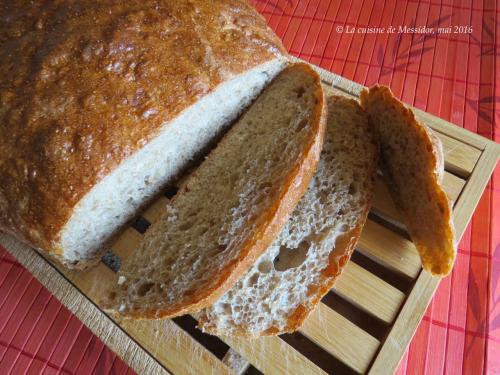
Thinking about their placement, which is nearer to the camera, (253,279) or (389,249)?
(253,279)

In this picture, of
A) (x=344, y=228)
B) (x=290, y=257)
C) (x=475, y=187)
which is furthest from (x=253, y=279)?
(x=475, y=187)

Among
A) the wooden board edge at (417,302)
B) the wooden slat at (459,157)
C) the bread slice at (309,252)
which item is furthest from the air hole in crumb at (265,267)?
the wooden slat at (459,157)

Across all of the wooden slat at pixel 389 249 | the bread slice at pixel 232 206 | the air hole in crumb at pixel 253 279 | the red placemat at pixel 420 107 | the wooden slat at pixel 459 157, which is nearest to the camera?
the bread slice at pixel 232 206

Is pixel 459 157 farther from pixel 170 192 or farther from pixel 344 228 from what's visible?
pixel 170 192

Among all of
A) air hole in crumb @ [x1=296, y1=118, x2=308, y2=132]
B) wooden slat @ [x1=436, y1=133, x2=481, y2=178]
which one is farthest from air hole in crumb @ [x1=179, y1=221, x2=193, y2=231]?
wooden slat @ [x1=436, y1=133, x2=481, y2=178]

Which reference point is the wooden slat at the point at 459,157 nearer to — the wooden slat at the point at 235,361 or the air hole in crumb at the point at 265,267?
the air hole in crumb at the point at 265,267

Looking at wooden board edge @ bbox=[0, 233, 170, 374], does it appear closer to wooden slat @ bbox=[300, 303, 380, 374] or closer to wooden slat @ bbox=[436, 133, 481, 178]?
wooden slat @ bbox=[300, 303, 380, 374]

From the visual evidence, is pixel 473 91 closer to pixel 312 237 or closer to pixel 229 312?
pixel 312 237

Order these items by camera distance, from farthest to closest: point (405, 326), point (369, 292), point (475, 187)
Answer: point (475, 187) → point (369, 292) → point (405, 326)
